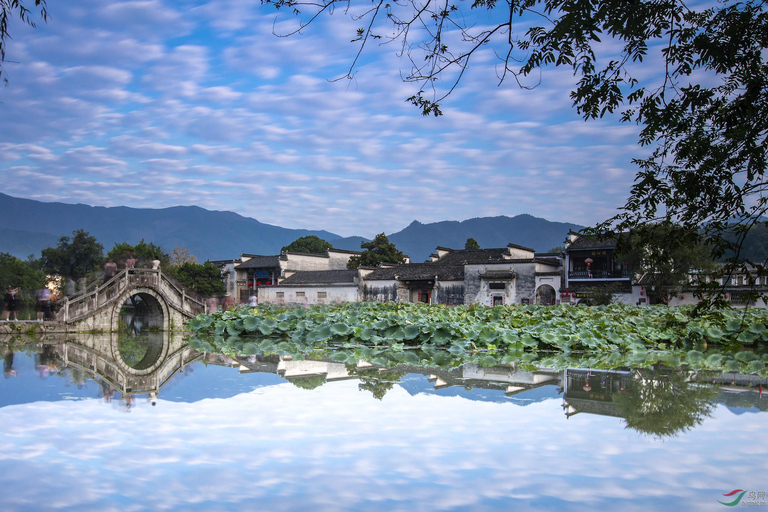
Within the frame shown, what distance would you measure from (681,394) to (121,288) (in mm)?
16971

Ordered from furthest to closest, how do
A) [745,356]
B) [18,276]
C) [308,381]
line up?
1. [18,276]
2. [745,356]
3. [308,381]

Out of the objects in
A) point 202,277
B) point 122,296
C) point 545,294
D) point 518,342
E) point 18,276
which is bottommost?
point 518,342

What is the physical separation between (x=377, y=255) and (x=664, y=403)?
140 feet

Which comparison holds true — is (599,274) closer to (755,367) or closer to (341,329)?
(341,329)

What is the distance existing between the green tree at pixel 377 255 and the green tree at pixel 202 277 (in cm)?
983

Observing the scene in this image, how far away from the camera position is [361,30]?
5.67m

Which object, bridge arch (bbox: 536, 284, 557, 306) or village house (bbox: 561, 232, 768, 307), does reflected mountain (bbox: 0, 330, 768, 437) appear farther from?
bridge arch (bbox: 536, 284, 557, 306)

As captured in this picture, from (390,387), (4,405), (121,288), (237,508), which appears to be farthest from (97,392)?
(121,288)

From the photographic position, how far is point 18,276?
137 feet

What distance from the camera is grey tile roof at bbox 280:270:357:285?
39.1m

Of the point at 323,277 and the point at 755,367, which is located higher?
the point at 323,277

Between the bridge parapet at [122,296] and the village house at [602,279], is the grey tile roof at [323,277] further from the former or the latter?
the bridge parapet at [122,296]

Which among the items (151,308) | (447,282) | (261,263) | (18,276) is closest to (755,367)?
(151,308)

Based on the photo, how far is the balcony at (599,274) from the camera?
32.6m
